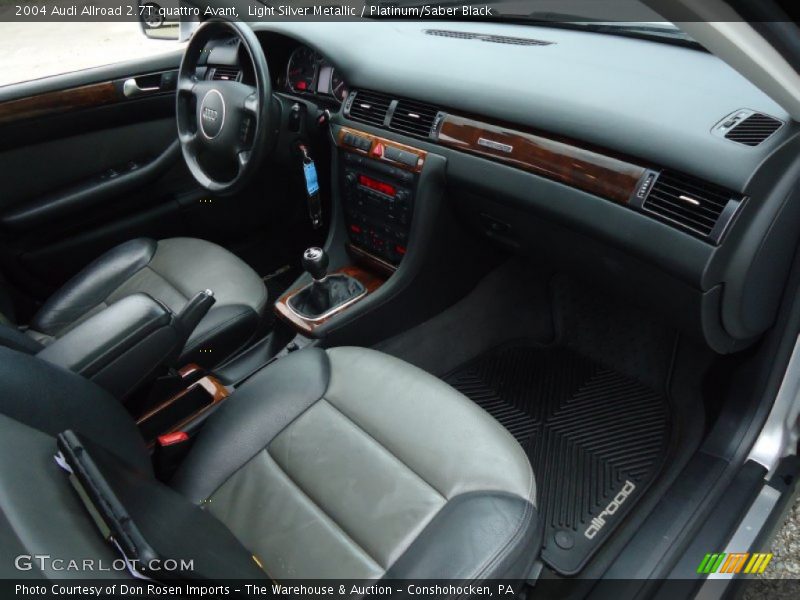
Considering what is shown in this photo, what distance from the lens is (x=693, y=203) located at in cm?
113

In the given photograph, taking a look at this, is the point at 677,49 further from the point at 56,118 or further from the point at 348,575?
the point at 56,118

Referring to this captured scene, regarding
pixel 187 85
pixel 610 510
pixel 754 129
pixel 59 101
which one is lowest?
pixel 610 510

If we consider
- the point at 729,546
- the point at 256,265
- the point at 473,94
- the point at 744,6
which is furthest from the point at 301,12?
the point at 729,546

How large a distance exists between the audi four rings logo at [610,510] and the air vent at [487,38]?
1165mm

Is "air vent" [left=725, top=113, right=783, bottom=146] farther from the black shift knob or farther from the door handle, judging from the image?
the door handle

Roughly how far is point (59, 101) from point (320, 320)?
1.19 metres

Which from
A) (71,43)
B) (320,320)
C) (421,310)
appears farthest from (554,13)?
(71,43)

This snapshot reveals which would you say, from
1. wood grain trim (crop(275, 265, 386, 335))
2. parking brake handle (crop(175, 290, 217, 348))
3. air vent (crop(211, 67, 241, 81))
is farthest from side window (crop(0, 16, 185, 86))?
parking brake handle (crop(175, 290, 217, 348))

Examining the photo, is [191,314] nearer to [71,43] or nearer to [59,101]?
[59,101]

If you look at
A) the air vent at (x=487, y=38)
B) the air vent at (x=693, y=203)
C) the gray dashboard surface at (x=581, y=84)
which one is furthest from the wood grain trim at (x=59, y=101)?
the air vent at (x=693, y=203)

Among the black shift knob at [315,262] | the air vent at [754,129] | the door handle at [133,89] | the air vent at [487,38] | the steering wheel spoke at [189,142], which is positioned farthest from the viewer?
the door handle at [133,89]

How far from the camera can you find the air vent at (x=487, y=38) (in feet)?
5.28

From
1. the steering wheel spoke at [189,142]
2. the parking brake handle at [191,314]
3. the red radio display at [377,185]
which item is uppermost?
the steering wheel spoke at [189,142]

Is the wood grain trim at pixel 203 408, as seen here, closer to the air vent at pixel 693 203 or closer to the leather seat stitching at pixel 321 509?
the leather seat stitching at pixel 321 509
